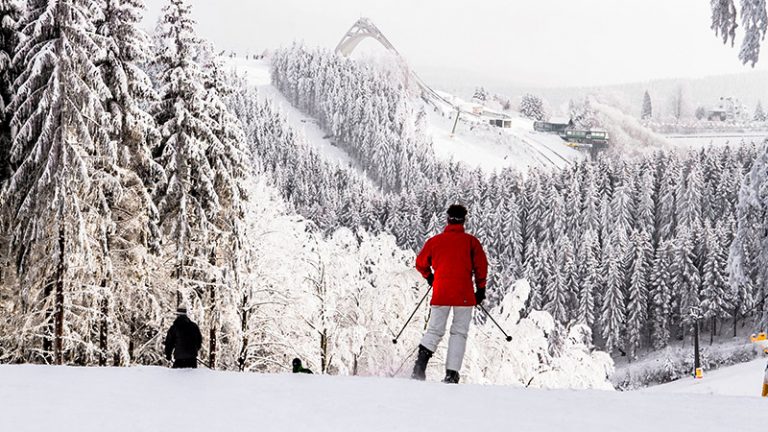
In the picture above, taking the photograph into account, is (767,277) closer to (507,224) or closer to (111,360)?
(111,360)

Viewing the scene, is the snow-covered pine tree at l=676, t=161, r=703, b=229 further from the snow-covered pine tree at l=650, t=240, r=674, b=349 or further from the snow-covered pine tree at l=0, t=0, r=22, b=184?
the snow-covered pine tree at l=0, t=0, r=22, b=184

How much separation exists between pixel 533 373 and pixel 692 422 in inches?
952

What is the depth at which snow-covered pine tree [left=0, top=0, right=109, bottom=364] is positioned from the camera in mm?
19328

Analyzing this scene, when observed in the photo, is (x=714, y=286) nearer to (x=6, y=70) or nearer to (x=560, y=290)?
(x=560, y=290)

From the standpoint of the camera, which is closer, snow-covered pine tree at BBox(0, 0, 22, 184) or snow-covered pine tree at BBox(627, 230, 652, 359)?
snow-covered pine tree at BBox(0, 0, 22, 184)

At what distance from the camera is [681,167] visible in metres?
125

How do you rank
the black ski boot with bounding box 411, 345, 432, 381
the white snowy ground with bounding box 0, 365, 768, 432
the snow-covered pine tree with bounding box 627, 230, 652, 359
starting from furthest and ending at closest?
1. the snow-covered pine tree with bounding box 627, 230, 652, 359
2. the black ski boot with bounding box 411, 345, 432, 381
3. the white snowy ground with bounding box 0, 365, 768, 432

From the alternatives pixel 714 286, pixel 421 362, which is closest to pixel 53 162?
pixel 421 362

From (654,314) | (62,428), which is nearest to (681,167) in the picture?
(654,314)

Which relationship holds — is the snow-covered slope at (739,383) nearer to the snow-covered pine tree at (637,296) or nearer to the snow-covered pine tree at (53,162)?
the snow-covered pine tree at (53,162)

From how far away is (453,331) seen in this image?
29.4ft

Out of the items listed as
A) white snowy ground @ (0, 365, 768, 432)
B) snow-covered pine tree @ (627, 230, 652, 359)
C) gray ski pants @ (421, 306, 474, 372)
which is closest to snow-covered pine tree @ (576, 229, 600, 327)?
snow-covered pine tree @ (627, 230, 652, 359)

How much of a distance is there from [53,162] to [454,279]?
544 inches

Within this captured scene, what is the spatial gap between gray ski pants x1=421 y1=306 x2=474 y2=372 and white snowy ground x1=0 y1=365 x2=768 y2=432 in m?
0.68
